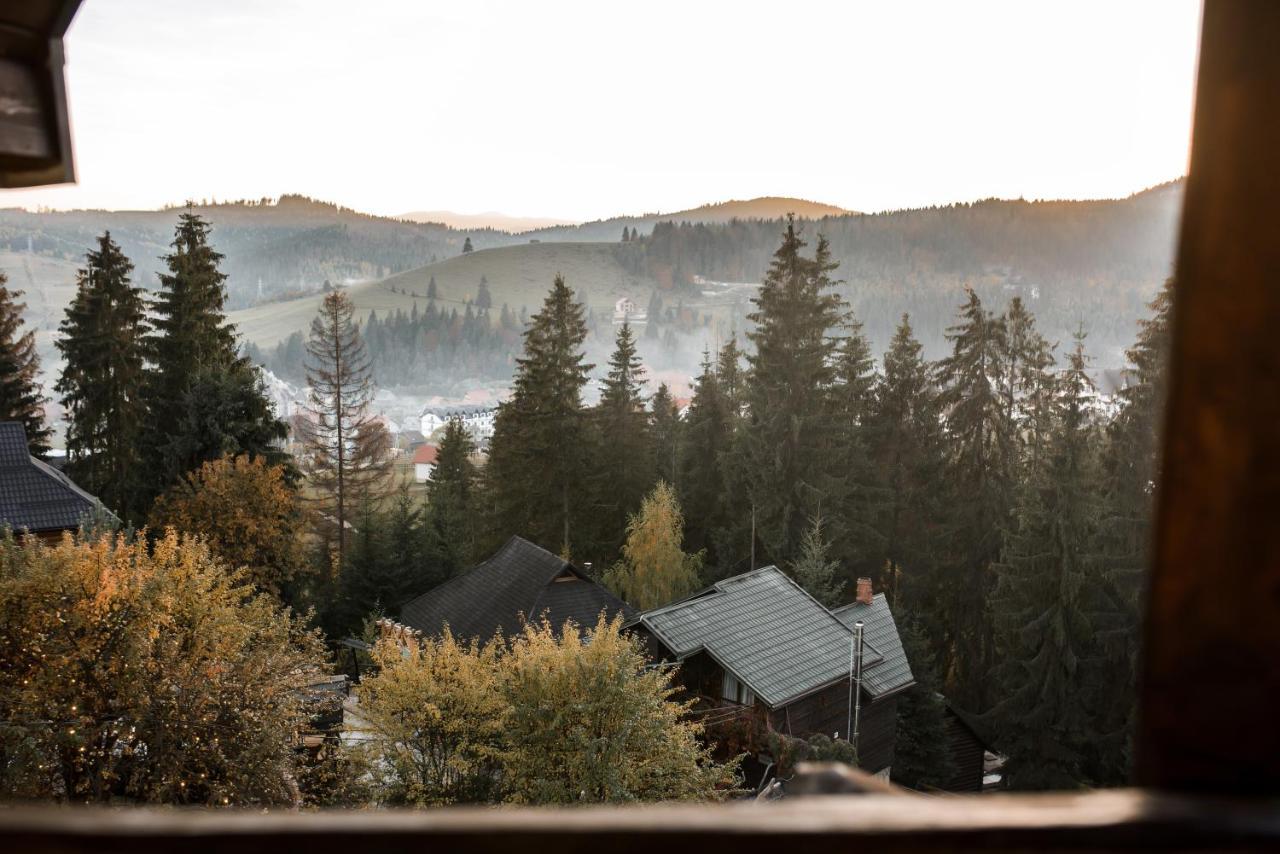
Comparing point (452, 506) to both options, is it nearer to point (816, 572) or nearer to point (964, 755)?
point (816, 572)

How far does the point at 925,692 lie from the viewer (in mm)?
26203

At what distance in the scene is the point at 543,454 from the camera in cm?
3806

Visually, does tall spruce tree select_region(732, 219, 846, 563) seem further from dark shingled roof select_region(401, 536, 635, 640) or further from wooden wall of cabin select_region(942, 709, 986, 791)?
dark shingled roof select_region(401, 536, 635, 640)

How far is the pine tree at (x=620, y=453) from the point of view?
128 ft

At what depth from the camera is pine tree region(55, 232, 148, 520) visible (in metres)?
34.9

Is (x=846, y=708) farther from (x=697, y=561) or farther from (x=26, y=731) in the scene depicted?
(x=26, y=731)

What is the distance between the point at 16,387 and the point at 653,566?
26.6m

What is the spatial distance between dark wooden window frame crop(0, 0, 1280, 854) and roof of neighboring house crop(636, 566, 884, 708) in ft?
66.8

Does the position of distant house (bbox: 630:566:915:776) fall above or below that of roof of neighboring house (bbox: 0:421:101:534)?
below

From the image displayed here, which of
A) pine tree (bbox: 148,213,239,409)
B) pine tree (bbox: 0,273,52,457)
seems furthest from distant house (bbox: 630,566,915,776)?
pine tree (bbox: 0,273,52,457)

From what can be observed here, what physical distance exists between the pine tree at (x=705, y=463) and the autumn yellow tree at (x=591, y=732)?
23.7 metres

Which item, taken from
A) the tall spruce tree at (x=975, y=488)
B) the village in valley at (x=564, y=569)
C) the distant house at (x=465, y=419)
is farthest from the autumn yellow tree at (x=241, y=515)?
the distant house at (x=465, y=419)

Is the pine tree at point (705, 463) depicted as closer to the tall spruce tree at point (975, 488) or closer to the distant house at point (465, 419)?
the tall spruce tree at point (975, 488)

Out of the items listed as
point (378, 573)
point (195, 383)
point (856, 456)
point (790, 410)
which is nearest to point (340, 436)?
point (378, 573)
